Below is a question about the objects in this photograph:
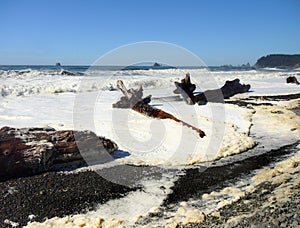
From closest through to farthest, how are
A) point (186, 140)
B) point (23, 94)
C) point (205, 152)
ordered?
1. point (205, 152)
2. point (186, 140)
3. point (23, 94)

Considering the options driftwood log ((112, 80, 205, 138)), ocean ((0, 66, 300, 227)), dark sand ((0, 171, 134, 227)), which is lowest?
dark sand ((0, 171, 134, 227))

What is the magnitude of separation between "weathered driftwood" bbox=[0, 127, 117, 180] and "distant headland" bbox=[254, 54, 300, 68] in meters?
95.6

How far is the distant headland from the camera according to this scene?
94.4 meters

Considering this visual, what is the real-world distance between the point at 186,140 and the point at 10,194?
3681 mm

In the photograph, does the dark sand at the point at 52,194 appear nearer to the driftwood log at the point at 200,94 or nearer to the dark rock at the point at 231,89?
the driftwood log at the point at 200,94

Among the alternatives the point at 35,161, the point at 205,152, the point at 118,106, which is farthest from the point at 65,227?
the point at 118,106

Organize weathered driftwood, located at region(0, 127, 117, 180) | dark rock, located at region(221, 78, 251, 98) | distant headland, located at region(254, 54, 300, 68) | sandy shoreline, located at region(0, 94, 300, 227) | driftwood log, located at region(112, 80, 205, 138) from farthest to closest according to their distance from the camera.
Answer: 1. distant headland, located at region(254, 54, 300, 68)
2. dark rock, located at region(221, 78, 251, 98)
3. driftwood log, located at region(112, 80, 205, 138)
4. weathered driftwood, located at region(0, 127, 117, 180)
5. sandy shoreline, located at region(0, 94, 300, 227)

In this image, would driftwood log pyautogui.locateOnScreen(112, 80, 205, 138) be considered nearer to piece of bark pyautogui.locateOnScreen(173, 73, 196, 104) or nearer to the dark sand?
piece of bark pyautogui.locateOnScreen(173, 73, 196, 104)

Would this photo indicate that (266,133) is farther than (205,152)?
Yes

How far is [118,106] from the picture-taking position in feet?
33.0

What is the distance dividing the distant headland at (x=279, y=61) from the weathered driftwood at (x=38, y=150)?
95.6 m

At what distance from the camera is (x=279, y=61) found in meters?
98.2

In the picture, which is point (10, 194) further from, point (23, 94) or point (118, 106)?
point (23, 94)

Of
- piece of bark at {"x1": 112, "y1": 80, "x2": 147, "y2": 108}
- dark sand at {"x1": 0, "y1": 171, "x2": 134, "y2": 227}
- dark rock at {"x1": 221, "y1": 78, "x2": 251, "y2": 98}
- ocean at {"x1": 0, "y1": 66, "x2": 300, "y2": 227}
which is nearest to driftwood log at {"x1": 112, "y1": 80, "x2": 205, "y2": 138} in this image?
piece of bark at {"x1": 112, "y1": 80, "x2": 147, "y2": 108}
